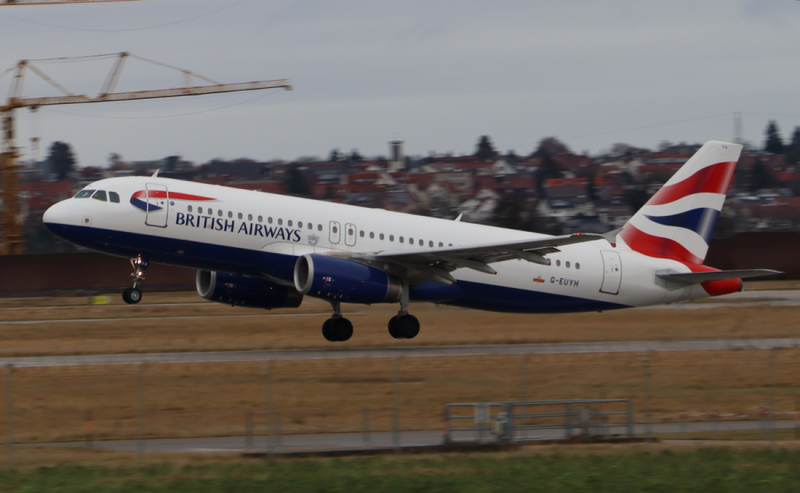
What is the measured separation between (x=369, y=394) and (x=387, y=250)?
332 inches

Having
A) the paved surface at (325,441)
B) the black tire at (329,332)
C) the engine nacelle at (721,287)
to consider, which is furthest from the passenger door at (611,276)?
the paved surface at (325,441)

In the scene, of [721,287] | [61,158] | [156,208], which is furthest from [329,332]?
[61,158]

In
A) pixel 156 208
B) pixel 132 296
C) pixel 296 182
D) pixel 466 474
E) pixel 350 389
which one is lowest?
pixel 350 389

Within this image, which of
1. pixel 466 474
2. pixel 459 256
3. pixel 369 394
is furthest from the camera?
pixel 459 256

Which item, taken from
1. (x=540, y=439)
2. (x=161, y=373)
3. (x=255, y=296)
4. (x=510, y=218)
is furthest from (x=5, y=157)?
(x=540, y=439)

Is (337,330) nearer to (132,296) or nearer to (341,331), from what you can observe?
(341,331)

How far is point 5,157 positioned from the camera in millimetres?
87375

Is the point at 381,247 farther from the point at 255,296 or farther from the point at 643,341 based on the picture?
the point at 643,341

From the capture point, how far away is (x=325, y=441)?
57.1 ft

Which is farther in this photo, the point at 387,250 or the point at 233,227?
the point at 387,250

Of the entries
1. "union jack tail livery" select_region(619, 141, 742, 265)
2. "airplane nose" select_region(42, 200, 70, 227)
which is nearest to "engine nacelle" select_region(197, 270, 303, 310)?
"airplane nose" select_region(42, 200, 70, 227)

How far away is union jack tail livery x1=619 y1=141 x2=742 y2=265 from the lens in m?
32.4

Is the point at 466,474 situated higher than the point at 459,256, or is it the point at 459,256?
the point at 459,256

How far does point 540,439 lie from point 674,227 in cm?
1713
